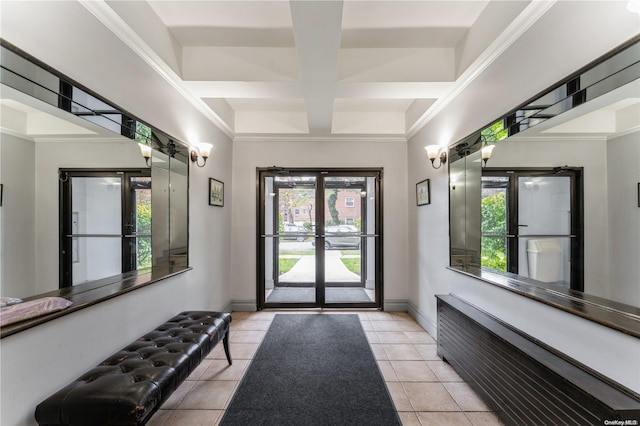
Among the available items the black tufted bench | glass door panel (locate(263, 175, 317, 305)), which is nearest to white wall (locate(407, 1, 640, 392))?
glass door panel (locate(263, 175, 317, 305))

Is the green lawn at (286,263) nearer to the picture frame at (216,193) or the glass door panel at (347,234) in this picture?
the glass door panel at (347,234)

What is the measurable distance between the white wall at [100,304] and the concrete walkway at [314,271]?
1625mm

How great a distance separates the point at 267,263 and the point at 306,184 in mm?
1431

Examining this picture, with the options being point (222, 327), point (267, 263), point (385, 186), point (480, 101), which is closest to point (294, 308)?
point (267, 263)

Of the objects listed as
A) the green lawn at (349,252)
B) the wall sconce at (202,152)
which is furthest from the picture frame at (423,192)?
the wall sconce at (202,152)

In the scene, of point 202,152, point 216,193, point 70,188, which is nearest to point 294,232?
point 216,193

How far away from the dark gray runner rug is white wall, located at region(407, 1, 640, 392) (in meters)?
1.13

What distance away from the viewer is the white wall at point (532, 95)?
122cm

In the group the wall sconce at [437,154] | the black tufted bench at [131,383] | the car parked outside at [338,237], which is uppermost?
the wall sconce at [437,154]

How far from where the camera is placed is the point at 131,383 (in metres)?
1.39

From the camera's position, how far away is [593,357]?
1.31m

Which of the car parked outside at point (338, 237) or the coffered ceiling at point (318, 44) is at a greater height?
the coffered ceiling at point (318, 44)

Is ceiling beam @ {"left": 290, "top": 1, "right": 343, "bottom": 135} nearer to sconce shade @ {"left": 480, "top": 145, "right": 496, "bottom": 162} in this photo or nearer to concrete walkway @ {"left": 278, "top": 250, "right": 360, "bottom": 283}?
sconce shade @ {"left": 480, "top": 145, "right": 496, "bottom": 162}

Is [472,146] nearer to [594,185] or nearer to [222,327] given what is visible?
[594,185]
